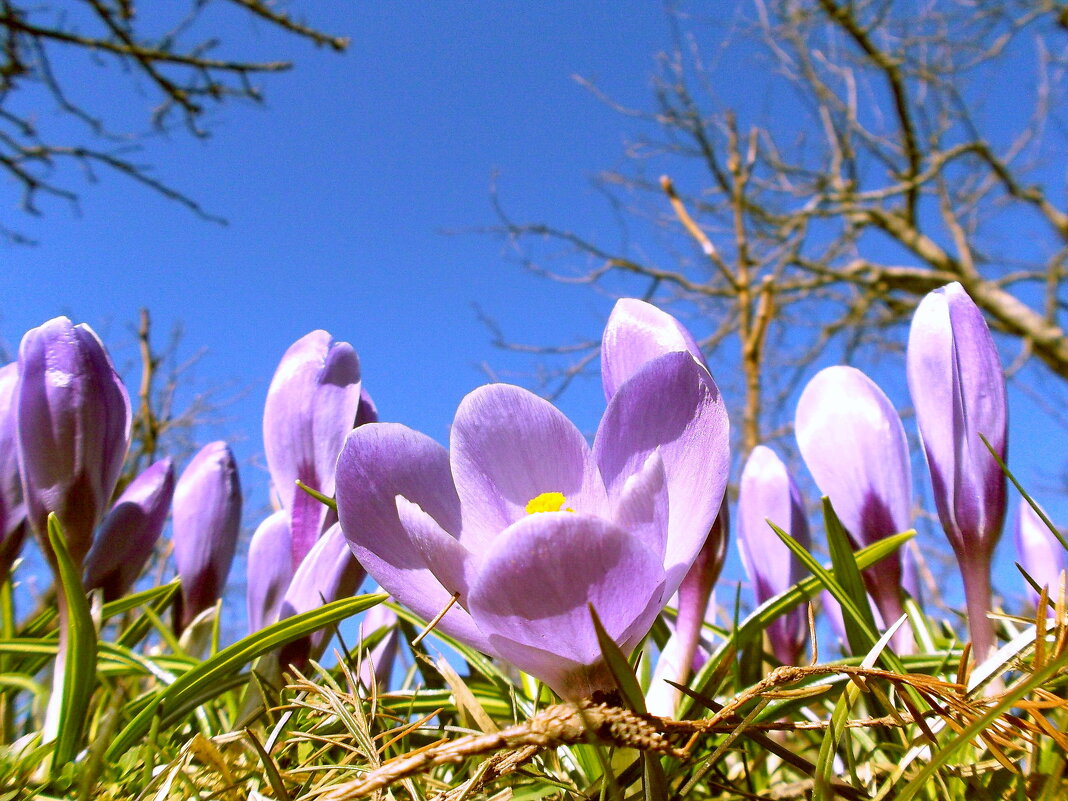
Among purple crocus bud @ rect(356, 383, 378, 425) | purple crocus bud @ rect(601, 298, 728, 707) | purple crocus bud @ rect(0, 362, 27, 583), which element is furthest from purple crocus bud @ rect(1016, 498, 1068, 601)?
purple crocus bud @ rect(0, 362, 27, 583)

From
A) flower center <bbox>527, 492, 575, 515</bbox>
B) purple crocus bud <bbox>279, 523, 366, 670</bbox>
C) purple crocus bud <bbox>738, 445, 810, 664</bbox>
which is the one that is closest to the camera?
flower center <bbox>527, 492, 575, 515</bbox>

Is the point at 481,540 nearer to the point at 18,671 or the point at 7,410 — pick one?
the point at 7,410

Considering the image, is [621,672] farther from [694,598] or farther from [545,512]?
[694,598]

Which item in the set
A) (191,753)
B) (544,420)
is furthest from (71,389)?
(544,420)

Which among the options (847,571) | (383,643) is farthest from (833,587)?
(383,643)

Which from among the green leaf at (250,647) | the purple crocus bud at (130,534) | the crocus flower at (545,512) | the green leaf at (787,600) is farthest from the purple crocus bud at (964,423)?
the purple crocus bud at (130,534)

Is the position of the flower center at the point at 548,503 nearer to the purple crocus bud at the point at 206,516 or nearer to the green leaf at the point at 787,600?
the green leaf at the point at 787,600

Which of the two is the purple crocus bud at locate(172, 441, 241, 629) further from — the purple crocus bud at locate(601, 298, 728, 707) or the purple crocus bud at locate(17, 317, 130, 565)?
the purple crocus bud at locate(601, 298, 728, 707)
